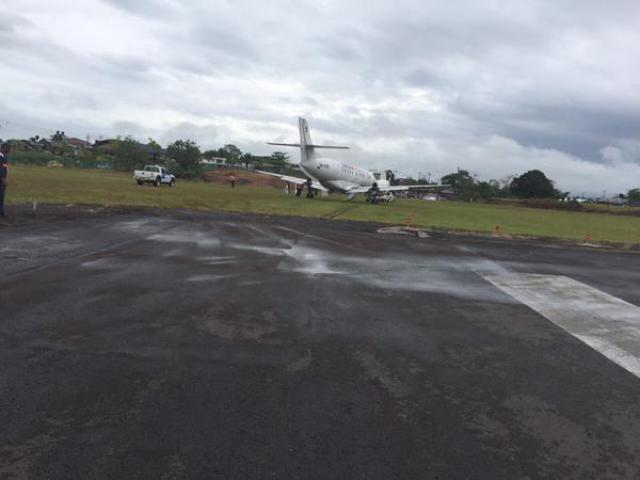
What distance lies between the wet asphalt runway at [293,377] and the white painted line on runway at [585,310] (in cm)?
8

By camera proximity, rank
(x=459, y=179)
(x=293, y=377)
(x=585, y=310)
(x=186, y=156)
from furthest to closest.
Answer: (x=459, y=179) < (x=186, y=156) < (x=585, y=310) < (x=293, y=377)

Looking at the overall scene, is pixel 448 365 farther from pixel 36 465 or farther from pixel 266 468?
pixel 36 465

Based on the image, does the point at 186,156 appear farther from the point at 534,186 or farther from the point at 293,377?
the point at 293,377

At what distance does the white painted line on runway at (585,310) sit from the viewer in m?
6.33

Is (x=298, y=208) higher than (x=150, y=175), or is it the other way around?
(x=150, y=175)

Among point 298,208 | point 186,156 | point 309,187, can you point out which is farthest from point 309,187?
point 186,156

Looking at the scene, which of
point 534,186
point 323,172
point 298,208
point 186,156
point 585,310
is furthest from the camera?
point 534,186

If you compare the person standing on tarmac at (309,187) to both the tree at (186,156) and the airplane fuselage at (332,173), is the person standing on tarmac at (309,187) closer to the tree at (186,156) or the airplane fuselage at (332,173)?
the airplane fuselage at (332,173)

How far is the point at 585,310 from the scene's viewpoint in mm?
8375

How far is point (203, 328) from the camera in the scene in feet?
19.4

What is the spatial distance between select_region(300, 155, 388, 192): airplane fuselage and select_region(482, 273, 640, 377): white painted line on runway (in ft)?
109

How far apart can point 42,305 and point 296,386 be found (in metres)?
3.84

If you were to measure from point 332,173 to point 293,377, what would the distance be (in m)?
40.3

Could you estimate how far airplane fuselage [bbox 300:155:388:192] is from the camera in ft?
143
